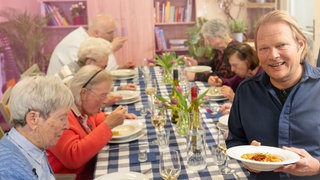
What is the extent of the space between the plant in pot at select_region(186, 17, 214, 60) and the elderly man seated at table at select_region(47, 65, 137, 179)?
299 centimetres

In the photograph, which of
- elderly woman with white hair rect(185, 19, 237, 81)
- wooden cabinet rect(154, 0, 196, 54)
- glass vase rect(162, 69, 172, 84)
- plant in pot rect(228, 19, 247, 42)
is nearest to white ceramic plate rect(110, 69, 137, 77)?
glass vase rect(162, 69, 172, 84)

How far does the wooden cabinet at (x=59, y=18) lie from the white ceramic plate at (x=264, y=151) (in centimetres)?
445

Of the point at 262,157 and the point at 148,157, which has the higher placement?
the point at 262,157

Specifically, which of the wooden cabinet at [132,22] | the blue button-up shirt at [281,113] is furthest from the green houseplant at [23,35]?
the blue button-up shirt at [281,113]

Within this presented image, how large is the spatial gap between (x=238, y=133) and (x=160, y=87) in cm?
179

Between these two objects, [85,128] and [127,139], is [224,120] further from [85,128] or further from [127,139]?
[85,128]

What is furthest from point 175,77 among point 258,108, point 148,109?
point 258,108

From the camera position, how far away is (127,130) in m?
2.21

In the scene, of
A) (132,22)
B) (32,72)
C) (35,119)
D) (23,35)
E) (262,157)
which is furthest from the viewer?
(132,22)

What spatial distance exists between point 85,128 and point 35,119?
0.65 m

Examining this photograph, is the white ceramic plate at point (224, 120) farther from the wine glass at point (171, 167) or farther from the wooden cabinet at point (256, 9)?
the wooden cabinet at point (256, 9)

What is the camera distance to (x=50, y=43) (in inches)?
217

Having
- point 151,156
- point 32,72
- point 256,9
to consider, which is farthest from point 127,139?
point 256,9

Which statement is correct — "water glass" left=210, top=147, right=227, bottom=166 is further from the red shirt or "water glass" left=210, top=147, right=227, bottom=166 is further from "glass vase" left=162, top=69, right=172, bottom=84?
"glass vase" left=162, top=69, right=172, bottom=84
